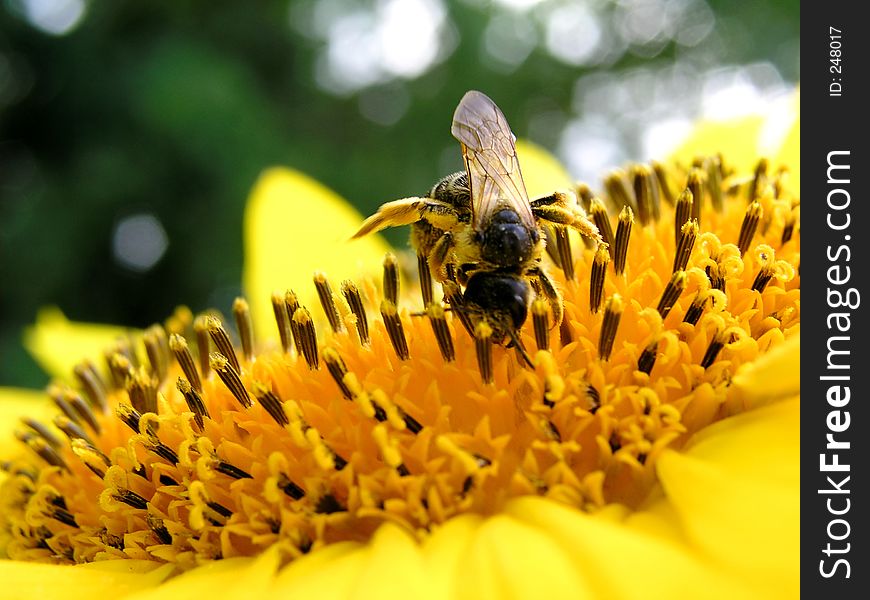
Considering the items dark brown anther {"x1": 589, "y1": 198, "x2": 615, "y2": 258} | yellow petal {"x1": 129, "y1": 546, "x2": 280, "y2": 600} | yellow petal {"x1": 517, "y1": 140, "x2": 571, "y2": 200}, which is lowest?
yellow petal {"x1": 129, "y1": 546, "x2": 280, "y2": 600}

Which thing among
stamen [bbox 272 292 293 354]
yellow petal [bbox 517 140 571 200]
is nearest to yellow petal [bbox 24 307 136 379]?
stamen [bbox 272 292 293 354]

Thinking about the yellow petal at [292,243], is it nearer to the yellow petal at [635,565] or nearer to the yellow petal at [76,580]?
the yellow petal at [76,580]

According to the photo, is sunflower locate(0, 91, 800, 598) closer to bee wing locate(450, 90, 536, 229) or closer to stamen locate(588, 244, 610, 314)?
stamen locate(588, 244, 610, 314)

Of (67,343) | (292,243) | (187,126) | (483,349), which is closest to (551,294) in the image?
(483,349)

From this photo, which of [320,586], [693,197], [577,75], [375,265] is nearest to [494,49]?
[577,75]

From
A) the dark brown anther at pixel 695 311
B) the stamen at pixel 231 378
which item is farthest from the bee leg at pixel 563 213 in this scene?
the stamen at pixel 231 378

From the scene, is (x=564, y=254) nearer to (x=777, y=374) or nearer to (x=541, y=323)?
(x=541, y=323)

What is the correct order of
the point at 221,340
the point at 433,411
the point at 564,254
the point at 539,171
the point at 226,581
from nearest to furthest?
the point at 226,581 < the point at 433,411 < the point at 564,254 < the point at 221,340 < the point at 539,171
